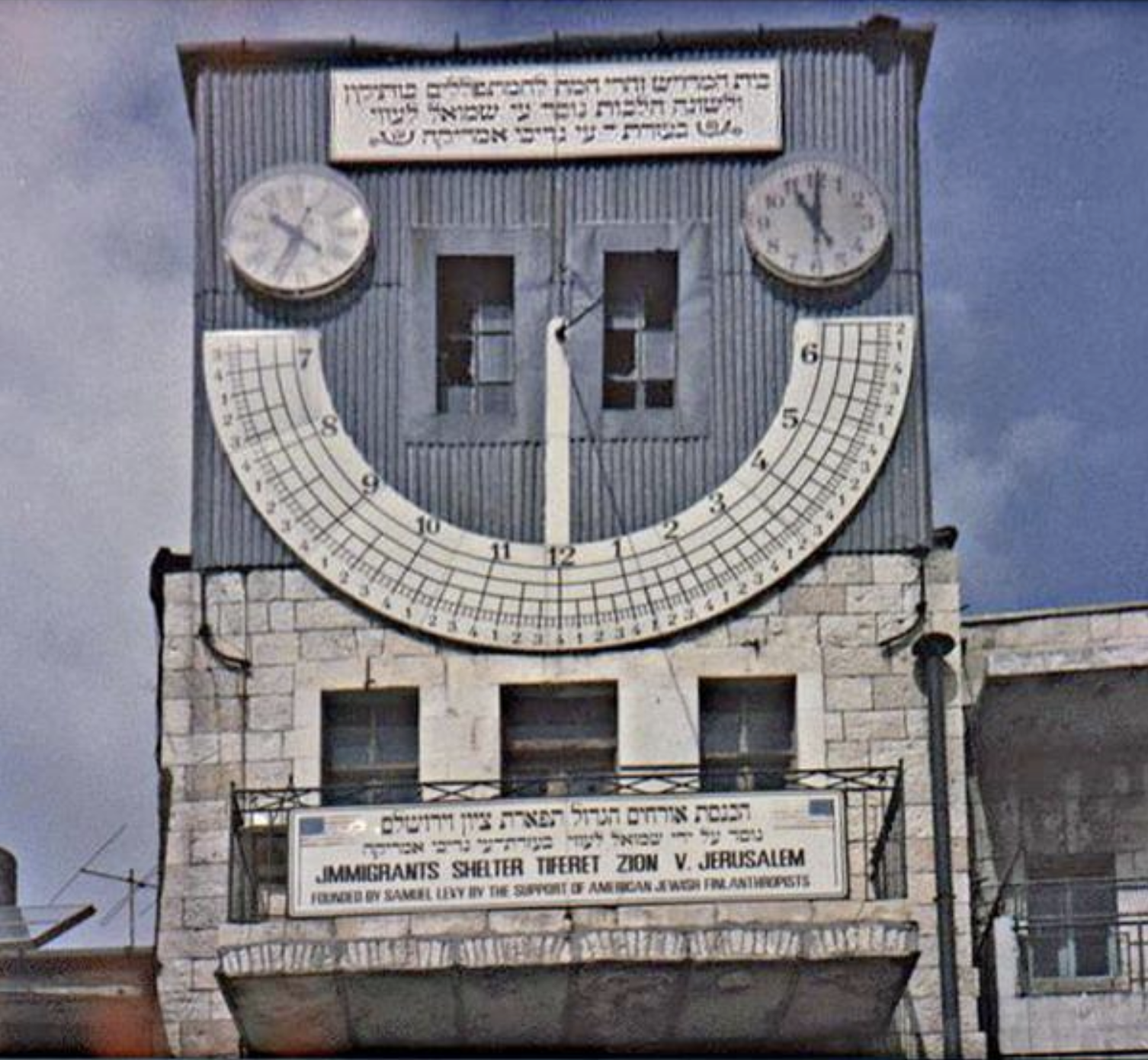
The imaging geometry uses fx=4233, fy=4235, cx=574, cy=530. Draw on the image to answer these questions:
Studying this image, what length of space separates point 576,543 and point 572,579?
0.29 metres

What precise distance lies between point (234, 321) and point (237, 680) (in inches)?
115

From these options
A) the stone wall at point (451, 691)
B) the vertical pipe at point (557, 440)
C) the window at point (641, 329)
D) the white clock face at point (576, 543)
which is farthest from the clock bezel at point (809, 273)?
the stone wall at point (451, 691)

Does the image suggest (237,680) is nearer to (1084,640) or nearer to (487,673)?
(487,673)

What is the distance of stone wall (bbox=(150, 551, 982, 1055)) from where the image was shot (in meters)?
32.2

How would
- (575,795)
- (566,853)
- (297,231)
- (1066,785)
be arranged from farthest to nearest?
1. (1066,785)
2. (297,231)
3. (575,795)
4. (566,853)

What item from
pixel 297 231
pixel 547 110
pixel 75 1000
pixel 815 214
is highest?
pixel 547 110

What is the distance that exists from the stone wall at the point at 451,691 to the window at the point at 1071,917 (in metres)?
1.71

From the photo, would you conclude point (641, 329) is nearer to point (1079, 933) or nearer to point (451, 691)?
point (451, 691)

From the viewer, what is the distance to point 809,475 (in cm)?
3284

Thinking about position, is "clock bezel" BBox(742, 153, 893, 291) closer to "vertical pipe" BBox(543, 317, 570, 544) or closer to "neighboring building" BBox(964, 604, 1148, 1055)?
"vertical pipe" BBox(543, 317, 570, 544)

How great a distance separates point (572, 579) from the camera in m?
32.7

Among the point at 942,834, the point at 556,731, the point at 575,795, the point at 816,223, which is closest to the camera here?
the point at 575,795

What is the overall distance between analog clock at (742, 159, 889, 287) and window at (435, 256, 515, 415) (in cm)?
203

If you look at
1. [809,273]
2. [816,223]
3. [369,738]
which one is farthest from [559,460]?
[816,223]
